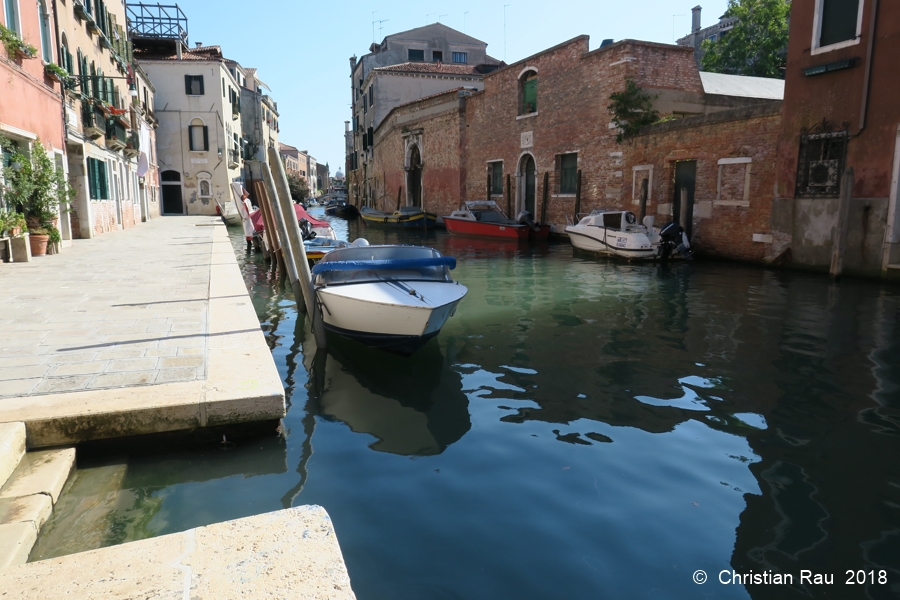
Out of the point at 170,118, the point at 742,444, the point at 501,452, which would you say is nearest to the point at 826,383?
the point at 742,444

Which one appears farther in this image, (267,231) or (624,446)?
(267,231)

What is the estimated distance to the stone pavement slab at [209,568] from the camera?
1700mm

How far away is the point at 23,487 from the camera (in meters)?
2.97

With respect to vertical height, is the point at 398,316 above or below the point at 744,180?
below

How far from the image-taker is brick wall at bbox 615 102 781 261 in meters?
13.3

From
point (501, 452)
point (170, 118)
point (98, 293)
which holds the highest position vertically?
point (170, 118)

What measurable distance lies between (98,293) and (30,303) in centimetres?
74

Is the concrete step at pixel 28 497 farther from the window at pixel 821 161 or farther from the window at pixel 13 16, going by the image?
the window at pixel 821 161

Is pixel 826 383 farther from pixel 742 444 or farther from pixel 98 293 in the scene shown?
pixel 98 293

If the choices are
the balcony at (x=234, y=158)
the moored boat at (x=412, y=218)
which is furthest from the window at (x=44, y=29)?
the balcony at (x=234, y=158)

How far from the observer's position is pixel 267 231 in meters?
13.8

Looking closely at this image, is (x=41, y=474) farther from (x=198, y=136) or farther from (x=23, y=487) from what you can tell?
(x=198, y=136)

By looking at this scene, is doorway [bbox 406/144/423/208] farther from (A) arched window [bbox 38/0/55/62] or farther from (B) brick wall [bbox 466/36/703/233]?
(A) arched window [bbox 38/0/55/62]

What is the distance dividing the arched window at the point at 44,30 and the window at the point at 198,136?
71.1ft
